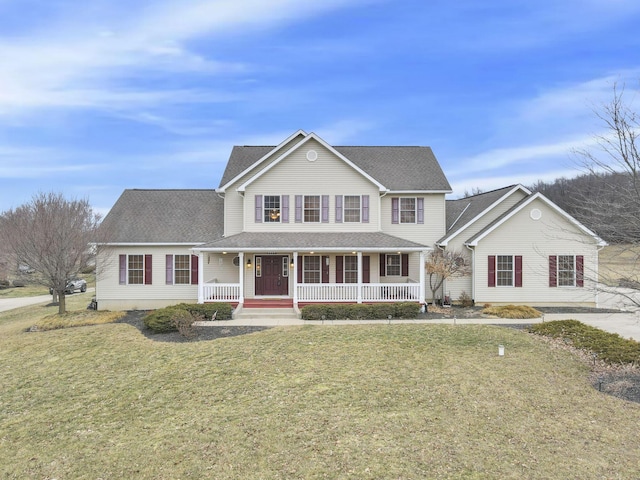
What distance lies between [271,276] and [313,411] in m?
12.7

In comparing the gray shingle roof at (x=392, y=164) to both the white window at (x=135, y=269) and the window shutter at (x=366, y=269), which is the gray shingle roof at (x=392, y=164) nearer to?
the window shutter at (x=366, y=269)

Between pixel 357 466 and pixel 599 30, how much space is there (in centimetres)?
1666

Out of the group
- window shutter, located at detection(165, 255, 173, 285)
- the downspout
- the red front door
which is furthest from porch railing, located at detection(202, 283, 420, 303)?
the downspout

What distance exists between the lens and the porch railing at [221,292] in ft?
59.2

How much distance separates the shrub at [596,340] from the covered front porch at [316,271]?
5.58 m

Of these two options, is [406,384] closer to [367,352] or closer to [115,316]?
[367,352]

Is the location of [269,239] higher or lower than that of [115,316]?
higher

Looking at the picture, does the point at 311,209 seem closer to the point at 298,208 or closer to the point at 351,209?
the point at 298,208

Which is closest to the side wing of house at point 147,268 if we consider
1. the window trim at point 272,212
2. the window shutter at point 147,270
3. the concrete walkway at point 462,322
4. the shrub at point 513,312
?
the window shutter at point 147,270

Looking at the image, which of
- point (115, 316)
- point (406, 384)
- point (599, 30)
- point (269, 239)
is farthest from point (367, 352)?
point (599, 30)

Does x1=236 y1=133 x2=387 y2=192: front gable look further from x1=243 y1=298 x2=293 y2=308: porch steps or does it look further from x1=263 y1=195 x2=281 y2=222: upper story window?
x1=243 y1=298 x2=293 y2=308: porch steps

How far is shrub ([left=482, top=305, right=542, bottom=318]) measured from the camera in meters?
16.6

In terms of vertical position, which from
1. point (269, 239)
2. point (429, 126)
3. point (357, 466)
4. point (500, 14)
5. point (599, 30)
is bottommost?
point (357, 466)

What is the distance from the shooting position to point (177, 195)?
23.3m
